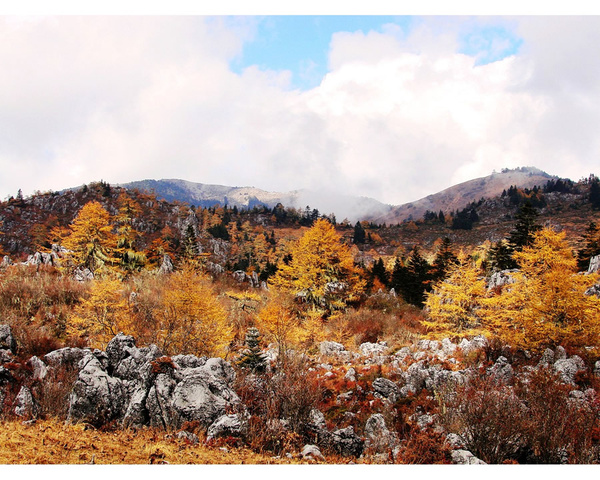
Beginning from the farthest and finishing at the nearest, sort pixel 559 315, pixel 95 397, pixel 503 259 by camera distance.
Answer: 1. pixel 503 259
2. pixel 559 315
3. pixel 95 397

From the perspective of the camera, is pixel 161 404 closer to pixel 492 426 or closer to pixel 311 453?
pixel 311 453

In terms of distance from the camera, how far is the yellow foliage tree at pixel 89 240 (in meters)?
28.2

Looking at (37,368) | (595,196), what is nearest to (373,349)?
(37,368)

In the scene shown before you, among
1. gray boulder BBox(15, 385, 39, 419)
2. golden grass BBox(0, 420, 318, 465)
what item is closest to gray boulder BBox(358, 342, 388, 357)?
golden grass BBox(0, 420, 318, 465)

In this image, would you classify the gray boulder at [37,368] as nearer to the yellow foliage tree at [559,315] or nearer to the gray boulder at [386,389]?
the gray boulder at [386,389]

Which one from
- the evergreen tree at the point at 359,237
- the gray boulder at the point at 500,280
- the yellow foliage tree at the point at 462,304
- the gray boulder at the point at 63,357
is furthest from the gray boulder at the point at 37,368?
the evergreen tree at the point at 359,237

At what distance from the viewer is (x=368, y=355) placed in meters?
16.3

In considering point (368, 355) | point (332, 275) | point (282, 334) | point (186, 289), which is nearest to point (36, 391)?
point (186, 289)

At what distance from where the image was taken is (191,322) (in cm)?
1320

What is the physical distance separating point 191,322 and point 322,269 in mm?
15953

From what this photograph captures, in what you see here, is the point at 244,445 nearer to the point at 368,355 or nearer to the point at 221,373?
the point at 221,373

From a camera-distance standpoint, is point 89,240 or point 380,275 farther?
point 380,275

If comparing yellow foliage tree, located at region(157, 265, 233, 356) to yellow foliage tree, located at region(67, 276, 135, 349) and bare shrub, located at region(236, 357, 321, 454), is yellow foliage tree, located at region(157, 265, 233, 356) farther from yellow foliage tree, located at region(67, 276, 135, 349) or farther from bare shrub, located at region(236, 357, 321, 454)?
bare shrub, located at region(236, 357, 321, 454)

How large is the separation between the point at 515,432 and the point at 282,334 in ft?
36.1
